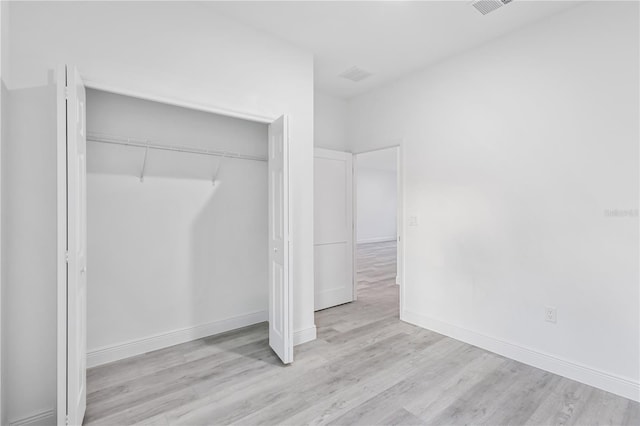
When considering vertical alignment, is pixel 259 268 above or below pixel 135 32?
below

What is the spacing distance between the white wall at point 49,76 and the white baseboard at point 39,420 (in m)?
0.03

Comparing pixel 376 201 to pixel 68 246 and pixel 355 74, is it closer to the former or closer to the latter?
pixel 355 74

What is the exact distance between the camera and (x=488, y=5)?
241 centimetres

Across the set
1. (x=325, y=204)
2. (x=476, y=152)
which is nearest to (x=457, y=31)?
(x=476, y=152)

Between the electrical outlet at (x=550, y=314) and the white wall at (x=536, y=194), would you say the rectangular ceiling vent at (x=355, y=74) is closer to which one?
the white wall at (x=536, y=194)

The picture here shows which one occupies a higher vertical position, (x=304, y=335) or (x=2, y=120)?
(x=2, y=120)

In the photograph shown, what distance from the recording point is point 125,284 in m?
2.66

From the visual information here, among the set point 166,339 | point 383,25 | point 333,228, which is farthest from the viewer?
point 333,228

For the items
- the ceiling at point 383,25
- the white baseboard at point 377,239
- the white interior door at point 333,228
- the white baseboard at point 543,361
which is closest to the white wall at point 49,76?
the ceiling at point 383,25

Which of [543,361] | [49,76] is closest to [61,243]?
[49,76]

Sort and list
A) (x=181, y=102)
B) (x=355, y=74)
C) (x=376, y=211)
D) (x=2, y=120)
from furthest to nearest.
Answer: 1. (x=376, y=211)
2. (x=355, y=74)
3. (x=181, y=102)
4. (x=2, y=120)

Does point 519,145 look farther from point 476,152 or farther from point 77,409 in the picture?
point 77,409

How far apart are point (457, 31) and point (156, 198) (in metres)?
3.12

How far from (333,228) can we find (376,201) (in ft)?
26.3
